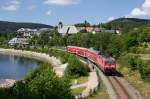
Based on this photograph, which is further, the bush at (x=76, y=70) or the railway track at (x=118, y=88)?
the bush at (x=76, y=70)

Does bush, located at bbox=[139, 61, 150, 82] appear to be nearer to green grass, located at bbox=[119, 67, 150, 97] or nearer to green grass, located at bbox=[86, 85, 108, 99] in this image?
green grass, located at bbox=[119, 67, 150, 97]

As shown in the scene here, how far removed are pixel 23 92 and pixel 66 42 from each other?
149819 millimetres

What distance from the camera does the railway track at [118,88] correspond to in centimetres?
4312

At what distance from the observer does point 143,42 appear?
394 feet

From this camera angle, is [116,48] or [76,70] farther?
[116,48]

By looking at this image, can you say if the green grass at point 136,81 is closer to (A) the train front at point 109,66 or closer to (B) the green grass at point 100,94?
(A) the train front at point 109,66

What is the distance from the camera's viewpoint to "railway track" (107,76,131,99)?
43125 millimetres

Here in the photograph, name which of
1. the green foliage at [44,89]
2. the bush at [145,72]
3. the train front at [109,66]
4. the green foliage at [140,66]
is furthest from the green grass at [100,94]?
the train front at [109,66]

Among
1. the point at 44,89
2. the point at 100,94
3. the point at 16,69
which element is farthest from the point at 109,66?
the point at 16,69

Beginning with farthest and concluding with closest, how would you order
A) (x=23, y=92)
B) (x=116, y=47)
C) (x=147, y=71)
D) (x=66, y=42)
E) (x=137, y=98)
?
(x=66, y=42) → (x=116, y=47) → (x=147, y=71) → (x=137, y=98) → (x=23, y=92)

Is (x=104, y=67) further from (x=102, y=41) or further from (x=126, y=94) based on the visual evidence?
(x=102, y=41)

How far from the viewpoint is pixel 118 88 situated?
49188mm

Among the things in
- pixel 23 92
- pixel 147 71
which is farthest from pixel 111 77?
pixel 23 92

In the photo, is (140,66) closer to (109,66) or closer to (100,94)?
(109,66)
